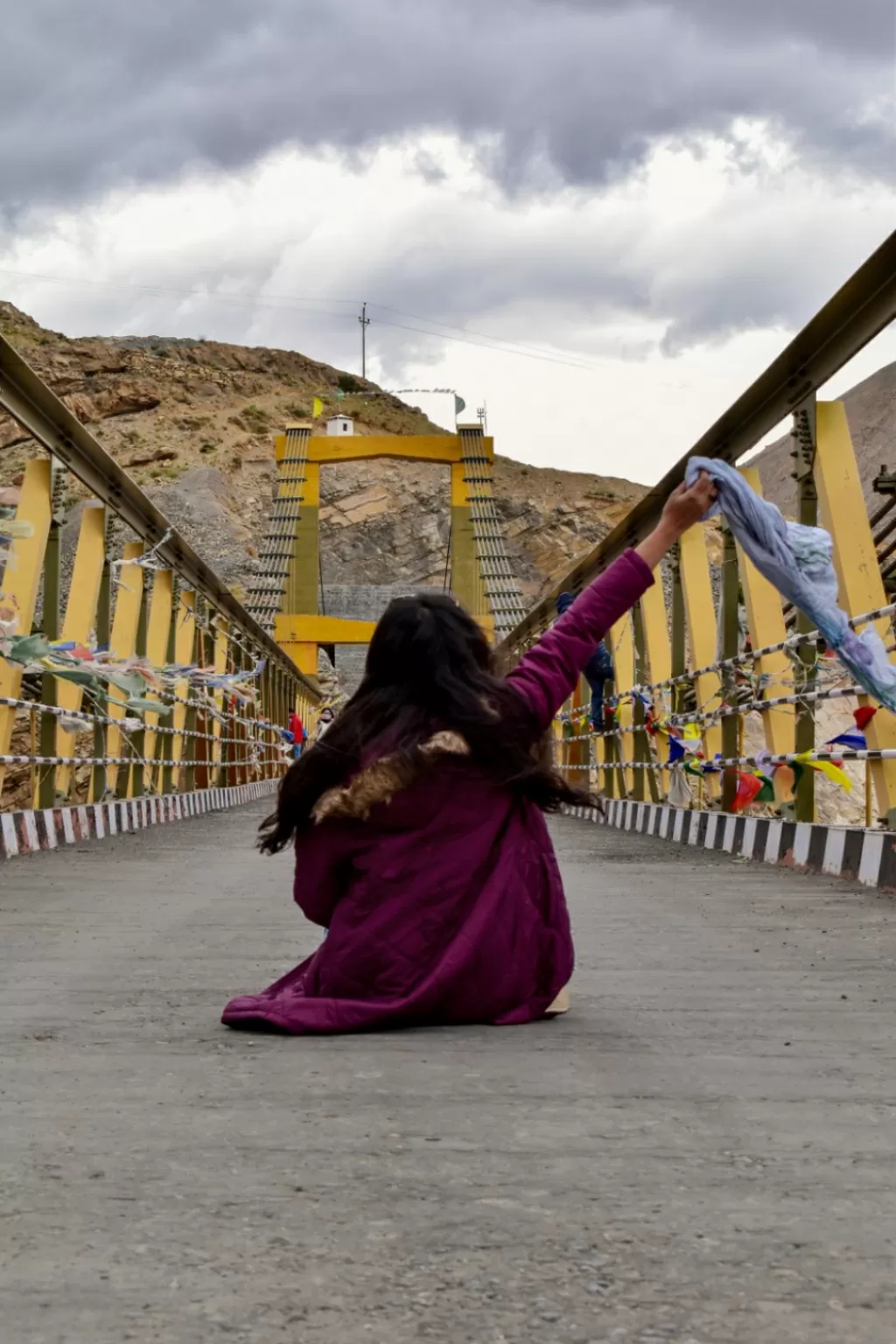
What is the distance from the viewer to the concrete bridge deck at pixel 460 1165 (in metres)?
2.11

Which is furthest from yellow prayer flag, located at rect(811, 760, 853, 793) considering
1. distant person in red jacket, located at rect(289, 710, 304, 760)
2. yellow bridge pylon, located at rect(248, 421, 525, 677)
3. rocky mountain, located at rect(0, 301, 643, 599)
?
rocky mountain, located at rect(0, 301, 643, 599)

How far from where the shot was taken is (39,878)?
8984 millimetres

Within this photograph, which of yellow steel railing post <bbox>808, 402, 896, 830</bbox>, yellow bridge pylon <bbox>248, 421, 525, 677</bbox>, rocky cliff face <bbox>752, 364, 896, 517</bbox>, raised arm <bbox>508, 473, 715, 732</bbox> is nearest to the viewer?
raised arm <bbox>508, 473, 715, 732</bbox>

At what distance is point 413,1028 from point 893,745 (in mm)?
4669

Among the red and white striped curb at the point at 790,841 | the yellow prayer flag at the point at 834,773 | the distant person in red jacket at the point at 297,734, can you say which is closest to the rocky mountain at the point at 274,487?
the distant person in red jacket at the point at 297,734

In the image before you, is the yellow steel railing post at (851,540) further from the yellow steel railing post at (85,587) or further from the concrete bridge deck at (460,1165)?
the yellow steel railing post at (85,587)

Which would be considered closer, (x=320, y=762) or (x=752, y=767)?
(x=320, y=762)

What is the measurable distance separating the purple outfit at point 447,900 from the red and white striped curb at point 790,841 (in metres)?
2.84

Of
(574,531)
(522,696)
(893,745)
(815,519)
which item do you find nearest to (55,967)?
(522,696)

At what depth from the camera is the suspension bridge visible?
2.17 metres

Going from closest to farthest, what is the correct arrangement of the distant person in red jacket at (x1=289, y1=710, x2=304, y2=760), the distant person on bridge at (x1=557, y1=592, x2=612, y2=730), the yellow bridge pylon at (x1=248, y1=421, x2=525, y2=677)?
the distant person on bridge at (x1=557, y1=592, x2=612, y2=730), the distant person in red jacket at (x1=289, y1=710, x2=304, y2=760), the yellow bridge pylon at (x1=248, y1=421, x2=525, y2=677)

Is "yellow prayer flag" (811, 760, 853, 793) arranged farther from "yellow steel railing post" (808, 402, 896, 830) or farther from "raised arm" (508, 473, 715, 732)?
"raised arm" (508, 473, 715, 732)

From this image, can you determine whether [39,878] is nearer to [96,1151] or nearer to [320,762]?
[320,762]

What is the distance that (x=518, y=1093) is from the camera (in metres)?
3.39
